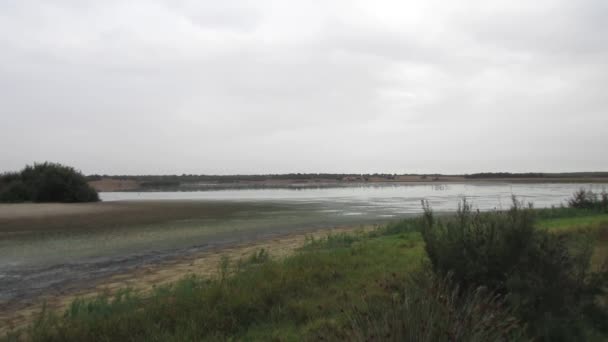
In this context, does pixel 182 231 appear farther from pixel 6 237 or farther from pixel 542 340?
pixel 542 340

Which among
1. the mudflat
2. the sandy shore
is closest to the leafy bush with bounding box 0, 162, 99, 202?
the mudflat

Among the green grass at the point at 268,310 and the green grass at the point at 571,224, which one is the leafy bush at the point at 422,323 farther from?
the green grass at the point at 571,224

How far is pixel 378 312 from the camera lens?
344cm

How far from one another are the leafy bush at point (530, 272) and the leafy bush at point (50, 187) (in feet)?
146

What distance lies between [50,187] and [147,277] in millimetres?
37716

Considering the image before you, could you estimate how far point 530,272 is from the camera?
4820 millimetres

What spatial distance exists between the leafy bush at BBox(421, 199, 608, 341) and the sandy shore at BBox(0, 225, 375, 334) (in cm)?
583

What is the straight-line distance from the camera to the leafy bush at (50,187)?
40.3 meters

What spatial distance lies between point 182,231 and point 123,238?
2.70 metres

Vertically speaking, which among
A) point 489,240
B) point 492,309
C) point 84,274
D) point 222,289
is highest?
point 489,240

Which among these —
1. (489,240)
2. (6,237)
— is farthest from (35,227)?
(489,240)

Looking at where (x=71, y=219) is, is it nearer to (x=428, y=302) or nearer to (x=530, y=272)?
(x=530, y=272)

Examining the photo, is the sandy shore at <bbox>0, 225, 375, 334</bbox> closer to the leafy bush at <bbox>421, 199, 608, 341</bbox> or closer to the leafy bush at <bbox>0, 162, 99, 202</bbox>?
the leafy bush at <bbox>421, 199, 608, 341</bbox>

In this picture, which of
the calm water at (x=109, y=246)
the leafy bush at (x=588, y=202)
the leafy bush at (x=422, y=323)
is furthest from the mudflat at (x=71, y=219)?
the leafy bush at (x=422, y=323)
